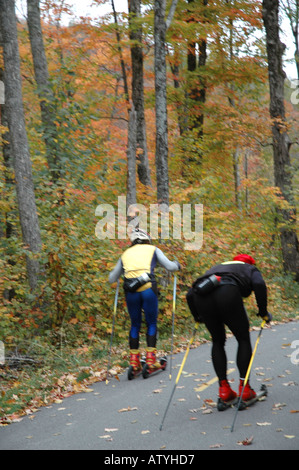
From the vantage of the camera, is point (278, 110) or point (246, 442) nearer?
point (246, 442)

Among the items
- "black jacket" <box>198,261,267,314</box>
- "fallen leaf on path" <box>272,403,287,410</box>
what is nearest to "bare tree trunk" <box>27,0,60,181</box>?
"black jacket" <box>198,261,267,314</box>

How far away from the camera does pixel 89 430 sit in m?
6.14

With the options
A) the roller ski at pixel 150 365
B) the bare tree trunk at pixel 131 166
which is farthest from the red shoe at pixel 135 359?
the bare tree trunk at pixel 131 166

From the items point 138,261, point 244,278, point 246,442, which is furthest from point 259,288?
point 138,261

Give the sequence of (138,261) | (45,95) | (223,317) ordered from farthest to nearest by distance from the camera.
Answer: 1. (45,95)
2. (138,261)
3. (223,317)

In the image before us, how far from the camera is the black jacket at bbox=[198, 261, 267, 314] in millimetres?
6055

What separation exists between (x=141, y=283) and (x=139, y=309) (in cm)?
54

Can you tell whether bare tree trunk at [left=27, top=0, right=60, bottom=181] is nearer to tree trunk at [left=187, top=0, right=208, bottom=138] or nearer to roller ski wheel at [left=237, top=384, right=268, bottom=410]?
tree trunk at [left=187, top=0, right=208, bottom=138]

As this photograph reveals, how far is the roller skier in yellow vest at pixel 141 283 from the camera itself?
8367 mm

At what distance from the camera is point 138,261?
8.43 metres

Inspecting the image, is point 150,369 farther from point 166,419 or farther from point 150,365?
point 166,419

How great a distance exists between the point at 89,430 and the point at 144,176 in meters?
14.2

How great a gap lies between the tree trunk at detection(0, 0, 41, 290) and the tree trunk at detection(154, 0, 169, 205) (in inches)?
138

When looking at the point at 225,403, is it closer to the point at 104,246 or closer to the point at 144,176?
the point at 104,246
